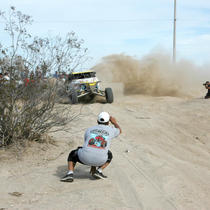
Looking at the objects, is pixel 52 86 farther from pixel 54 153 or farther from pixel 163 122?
pixel 163 122

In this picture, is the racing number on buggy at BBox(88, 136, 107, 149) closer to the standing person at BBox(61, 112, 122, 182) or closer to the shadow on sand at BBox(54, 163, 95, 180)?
the standing person at BBox(61, 112, 122, 182)

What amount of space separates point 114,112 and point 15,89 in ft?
23.1

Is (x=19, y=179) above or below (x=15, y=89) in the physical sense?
below

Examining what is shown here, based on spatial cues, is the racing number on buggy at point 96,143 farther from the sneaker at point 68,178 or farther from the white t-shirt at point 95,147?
the sneaker at point 68,178

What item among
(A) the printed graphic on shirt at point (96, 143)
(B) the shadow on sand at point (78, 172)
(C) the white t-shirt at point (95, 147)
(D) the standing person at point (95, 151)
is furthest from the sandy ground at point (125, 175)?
(A) the printed graphic on shirt at point (96, 143)

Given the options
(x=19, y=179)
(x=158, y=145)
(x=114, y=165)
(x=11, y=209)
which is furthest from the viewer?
(x=158, y=145)

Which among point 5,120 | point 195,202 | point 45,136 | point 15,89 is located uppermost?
point 15,89

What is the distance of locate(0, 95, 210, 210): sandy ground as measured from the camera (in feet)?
15.4

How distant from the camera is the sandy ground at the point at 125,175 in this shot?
470 cm

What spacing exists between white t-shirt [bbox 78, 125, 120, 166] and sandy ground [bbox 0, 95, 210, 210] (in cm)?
36

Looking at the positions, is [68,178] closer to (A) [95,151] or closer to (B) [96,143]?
(A) [95,151]

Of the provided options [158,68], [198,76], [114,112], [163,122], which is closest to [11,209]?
[163,122]

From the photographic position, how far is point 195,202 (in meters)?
4.91

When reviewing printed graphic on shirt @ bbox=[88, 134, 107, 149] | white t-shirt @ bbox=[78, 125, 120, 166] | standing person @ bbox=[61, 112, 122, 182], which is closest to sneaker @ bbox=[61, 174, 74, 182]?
standing person @ bbox=[61, 112, 122, 182]
